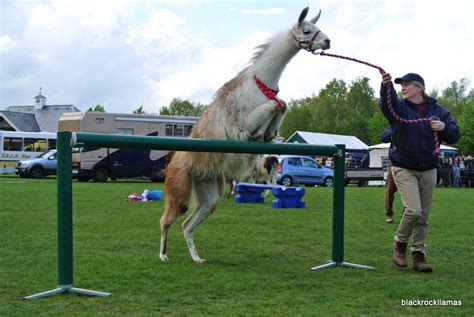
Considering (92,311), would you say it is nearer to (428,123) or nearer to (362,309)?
(362,309)

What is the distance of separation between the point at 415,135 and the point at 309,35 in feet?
5.77

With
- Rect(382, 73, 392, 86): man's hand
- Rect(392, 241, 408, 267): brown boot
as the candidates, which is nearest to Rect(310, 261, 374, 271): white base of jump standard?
Rect(392, 241, 408, 267): brown boot

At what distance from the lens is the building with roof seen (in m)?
66.1

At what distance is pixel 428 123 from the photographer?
7.16 metres

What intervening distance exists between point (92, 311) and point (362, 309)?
2322 millimetres

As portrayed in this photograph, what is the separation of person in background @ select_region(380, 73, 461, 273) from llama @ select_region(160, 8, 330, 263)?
1203 millimetres

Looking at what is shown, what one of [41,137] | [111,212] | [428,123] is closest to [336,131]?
[41,137]

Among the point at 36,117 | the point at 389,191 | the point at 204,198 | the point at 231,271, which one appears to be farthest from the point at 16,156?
the point at 36,117

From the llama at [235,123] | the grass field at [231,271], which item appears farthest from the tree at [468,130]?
the llama at [235,123]

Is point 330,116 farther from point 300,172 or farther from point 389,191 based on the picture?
point 389,191

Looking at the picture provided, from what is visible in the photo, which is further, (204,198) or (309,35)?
(204,198)

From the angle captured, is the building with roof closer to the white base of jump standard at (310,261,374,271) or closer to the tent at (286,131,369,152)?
the tent at (286,131,369,152)

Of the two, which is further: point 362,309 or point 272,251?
point 272,251

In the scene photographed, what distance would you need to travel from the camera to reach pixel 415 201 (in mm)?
7180
